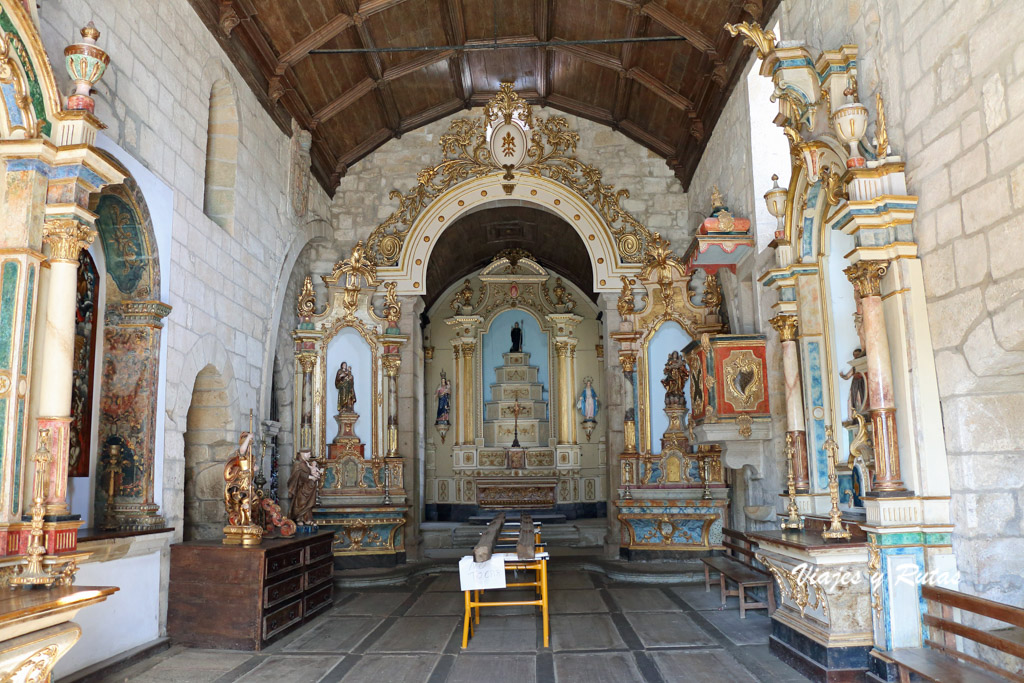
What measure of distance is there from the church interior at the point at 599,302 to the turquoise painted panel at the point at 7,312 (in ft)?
0.05

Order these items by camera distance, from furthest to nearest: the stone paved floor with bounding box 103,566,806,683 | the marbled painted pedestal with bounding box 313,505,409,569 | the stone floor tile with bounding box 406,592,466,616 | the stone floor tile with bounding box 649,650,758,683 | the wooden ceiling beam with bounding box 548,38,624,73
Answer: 1. the marbled painted pedestal with bounding box 313,505,409,569
2. the wooden ceiling beam with bounding box 548,38,624,73
3. the stone floor tile with bounding box 406,592,466,616
4. the stone paved floor with bounding box 103,566,806,683
5. the stone floor tile with bounding box 649,650,758,683

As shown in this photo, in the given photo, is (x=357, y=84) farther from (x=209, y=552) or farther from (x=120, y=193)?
(x=209, y=552)

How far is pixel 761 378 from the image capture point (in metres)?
7.65

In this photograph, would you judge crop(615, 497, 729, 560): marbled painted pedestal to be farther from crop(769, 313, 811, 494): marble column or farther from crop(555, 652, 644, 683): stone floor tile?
crop(555, 652, 644, 683): stone floor tile

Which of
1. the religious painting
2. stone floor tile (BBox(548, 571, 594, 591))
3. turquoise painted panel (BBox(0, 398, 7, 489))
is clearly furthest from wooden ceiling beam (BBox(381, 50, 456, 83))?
turquoise painted panel (BBox(0, 398, 7, 489))

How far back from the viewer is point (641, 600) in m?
8.21

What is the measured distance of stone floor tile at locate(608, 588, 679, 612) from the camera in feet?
25.4

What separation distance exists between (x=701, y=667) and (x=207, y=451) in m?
4.96

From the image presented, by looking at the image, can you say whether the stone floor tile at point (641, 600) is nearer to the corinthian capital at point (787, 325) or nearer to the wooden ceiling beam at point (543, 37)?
the corinthian capital at point (787, 325)

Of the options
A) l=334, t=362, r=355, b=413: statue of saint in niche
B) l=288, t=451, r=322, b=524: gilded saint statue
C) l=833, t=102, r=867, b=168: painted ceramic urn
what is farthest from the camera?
l=334, t=362, r=355, b=413: statue of saint in niche

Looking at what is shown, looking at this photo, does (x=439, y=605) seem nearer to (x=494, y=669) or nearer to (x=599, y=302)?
(x=494, y=669)

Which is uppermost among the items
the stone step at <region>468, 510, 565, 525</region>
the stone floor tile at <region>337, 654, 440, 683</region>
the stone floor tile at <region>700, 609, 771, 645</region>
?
the stone step at <region>468, 510, 565, 525</region>

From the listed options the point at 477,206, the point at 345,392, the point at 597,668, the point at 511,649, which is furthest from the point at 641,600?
the point at 477,206

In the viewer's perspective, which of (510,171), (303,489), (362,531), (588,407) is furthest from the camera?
(588,407)
